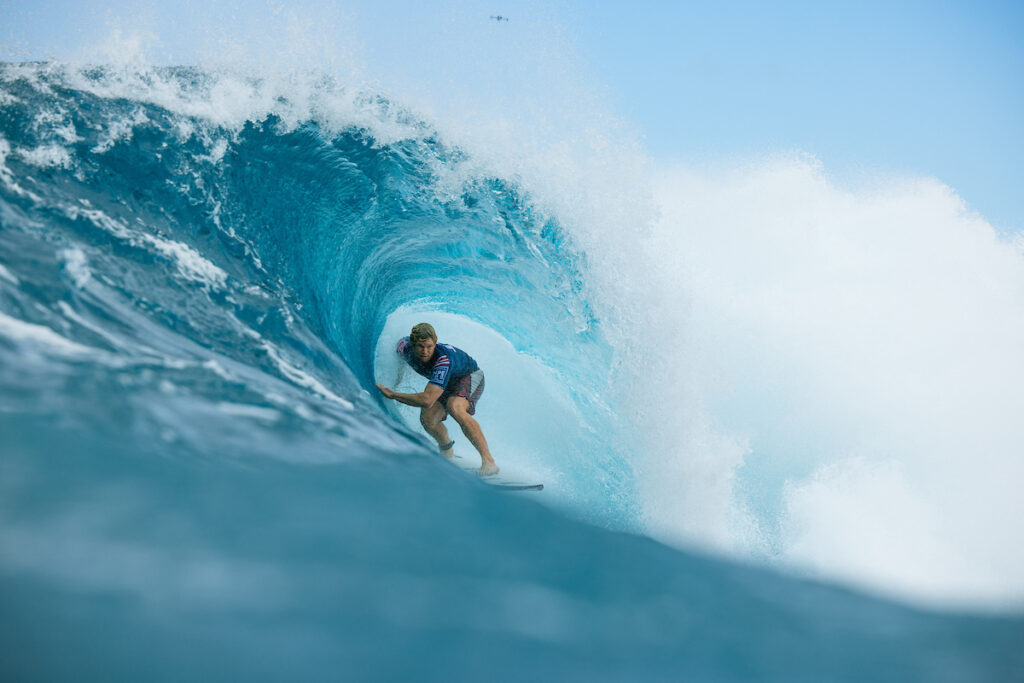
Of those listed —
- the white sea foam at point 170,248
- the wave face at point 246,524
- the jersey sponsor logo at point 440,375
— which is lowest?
the wave face at point 246,524

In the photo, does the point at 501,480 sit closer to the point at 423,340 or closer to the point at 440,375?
the point at 440,375

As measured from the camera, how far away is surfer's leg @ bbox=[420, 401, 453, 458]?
519cm

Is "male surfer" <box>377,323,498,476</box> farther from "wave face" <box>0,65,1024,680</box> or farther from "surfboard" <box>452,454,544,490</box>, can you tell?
"wave face" <box>0,65,1024,680</box>

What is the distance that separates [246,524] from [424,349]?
3393mm

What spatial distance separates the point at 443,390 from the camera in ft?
16.2

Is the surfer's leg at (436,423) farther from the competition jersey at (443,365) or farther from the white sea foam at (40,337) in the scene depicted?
the white sea foam at (40,337)

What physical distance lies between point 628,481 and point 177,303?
4396 mm

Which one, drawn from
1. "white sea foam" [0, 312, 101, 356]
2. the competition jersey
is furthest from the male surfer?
"white sea foam" [0, 312, 101, 356]

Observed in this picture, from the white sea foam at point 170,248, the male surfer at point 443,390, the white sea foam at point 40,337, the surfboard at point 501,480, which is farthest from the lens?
the male surfer at point 443,390

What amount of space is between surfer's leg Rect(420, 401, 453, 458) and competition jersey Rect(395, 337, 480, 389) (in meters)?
0.28

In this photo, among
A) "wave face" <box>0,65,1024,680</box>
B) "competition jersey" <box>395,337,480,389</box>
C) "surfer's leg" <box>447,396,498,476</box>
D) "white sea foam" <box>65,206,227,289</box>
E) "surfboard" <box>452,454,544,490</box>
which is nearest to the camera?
"wave face" <box>0,65,1024,680</box>

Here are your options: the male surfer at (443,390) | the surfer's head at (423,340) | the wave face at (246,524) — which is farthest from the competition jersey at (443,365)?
the wave face at (246,524)

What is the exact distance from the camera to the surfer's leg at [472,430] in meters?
4.66

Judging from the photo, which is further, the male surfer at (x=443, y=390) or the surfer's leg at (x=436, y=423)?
the surfer's leg at (x=436, y=423)
